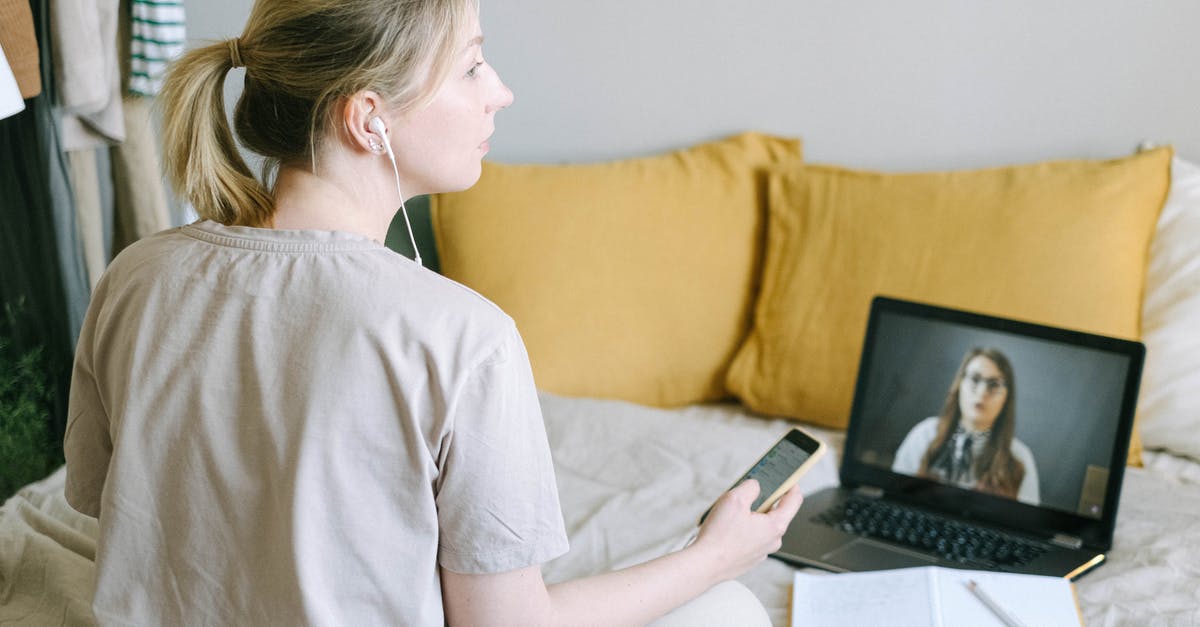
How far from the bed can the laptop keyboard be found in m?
0.09

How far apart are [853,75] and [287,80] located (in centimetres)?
124

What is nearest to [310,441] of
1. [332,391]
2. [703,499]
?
[332,391]

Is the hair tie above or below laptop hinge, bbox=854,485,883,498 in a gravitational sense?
above

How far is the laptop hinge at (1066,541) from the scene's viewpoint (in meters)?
1.35

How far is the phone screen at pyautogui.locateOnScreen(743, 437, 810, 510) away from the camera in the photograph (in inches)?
43.3

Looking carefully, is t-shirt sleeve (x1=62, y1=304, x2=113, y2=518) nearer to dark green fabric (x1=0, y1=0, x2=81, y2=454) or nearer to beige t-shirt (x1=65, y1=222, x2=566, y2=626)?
beige t-shirt (x1=65, y1=222, x2=566, y2=626)

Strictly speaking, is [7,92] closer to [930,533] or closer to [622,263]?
[622,263]

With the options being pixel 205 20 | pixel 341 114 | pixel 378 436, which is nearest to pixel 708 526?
pixel 378 436

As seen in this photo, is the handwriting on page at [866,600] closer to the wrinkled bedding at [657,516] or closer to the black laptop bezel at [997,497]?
the wrinkled bedding at [657,516]

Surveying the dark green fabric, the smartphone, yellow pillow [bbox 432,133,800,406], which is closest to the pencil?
the smartphone

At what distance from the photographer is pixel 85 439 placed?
97cm

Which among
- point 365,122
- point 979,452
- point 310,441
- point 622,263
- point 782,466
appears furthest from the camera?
point 622,263

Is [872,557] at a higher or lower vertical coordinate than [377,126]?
lower

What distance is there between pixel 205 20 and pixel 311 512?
1675 millimetres
